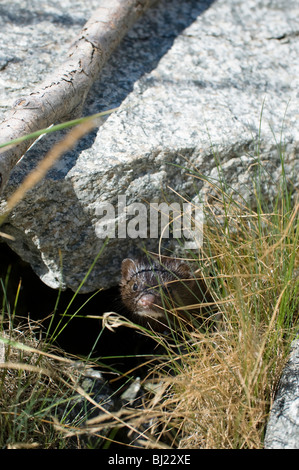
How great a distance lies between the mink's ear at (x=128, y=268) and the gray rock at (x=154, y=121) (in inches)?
1.8

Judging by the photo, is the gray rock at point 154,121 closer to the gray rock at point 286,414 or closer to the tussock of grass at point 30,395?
the tussock of grass at point 30,395

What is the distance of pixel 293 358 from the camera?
247cm

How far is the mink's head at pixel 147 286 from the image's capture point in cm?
342

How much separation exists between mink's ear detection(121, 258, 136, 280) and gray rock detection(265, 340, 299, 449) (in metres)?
1.31

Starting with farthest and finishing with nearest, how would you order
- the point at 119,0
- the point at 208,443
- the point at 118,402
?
1. the point at 119,0
2. the point at 118,402
3. the point at 208,443

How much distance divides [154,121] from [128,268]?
103cm

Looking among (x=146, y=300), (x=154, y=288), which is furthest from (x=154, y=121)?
(x=146, y=300)

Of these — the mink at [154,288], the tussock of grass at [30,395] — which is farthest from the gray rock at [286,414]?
the mink at [154,288]

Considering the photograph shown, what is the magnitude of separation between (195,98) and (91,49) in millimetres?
794

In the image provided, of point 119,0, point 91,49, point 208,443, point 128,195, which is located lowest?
point 208,443

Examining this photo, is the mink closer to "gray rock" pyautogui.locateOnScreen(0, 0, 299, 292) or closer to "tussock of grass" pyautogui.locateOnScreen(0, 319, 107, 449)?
"gray rock" pyautogui.locateOnScreen(0, 0, 299, 292)

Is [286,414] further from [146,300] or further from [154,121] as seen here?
[154,121]

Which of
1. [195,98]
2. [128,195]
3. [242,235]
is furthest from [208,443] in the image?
[195,98]
